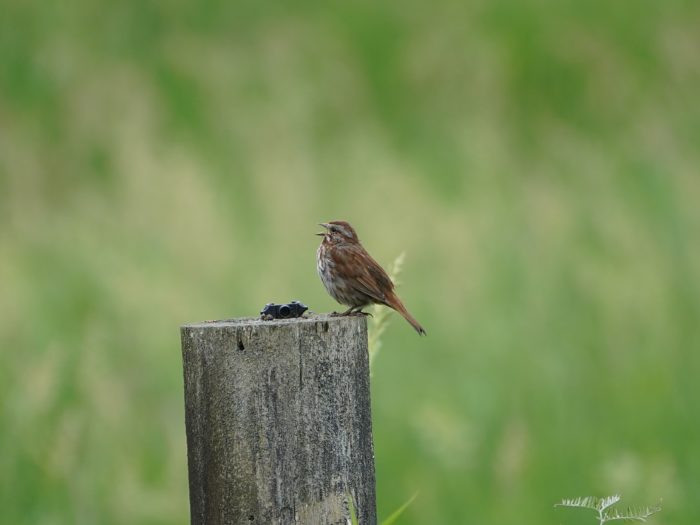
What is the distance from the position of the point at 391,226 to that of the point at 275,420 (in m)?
6.05

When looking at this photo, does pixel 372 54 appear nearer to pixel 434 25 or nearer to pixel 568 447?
pixel 434 25

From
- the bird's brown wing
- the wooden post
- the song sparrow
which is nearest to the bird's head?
the song sparrow

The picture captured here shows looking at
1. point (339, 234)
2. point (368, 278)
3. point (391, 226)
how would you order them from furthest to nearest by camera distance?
point (391, 226) → point (339, 234) → point (368, 278)

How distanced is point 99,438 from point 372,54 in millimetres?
7918

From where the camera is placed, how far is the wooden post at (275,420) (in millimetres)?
2875

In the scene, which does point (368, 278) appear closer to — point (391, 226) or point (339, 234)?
point (339, 234)

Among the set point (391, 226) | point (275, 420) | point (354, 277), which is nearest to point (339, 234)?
point (354, 277)

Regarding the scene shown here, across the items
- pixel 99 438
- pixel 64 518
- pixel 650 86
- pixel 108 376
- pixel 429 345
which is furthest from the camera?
pixel 650 86

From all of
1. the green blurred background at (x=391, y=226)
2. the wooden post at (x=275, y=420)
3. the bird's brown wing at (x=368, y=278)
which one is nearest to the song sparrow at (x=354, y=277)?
the bird's brown wing at (x=368, y=278)

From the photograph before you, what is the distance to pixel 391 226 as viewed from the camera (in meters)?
8.87

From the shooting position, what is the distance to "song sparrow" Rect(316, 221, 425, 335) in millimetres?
4352

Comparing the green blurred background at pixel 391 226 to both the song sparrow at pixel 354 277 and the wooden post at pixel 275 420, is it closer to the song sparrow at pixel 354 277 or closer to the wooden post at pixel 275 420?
the song sparrow at pixel 354 277

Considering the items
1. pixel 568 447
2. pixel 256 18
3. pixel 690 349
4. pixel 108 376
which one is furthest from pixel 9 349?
pixel 256 18

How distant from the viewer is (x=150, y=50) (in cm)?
1319
